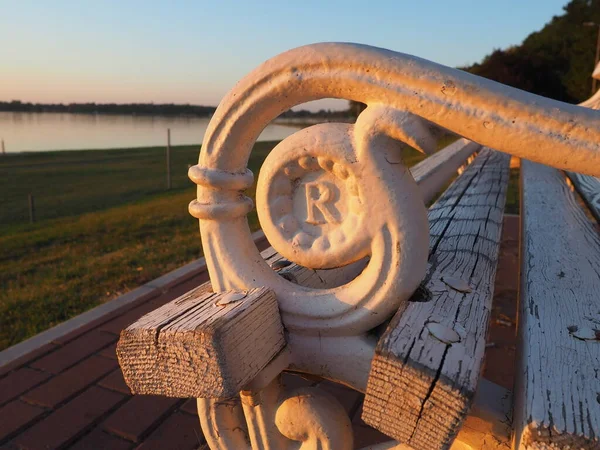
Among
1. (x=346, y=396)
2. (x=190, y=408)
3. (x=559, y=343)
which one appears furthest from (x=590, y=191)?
(x=190, y=408)

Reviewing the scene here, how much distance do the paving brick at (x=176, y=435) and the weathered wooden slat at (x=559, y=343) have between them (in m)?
1.45

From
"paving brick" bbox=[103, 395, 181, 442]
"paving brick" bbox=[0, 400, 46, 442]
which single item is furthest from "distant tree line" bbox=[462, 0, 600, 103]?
"paving brick" bbox=[0, 400, 46, 442]

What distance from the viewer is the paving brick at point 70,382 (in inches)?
90.6

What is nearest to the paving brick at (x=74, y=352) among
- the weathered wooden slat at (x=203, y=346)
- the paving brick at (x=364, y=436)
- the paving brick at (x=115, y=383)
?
the paving brick at (x=115, y=383)

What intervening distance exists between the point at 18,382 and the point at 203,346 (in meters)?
2.00

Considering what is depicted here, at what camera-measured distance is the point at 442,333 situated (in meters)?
0.91

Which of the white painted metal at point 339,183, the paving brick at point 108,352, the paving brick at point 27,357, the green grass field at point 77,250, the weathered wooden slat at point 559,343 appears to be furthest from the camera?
the green grass field at point 77,250

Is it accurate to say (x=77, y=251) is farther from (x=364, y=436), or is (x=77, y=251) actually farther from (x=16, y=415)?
(x=364, y=436)

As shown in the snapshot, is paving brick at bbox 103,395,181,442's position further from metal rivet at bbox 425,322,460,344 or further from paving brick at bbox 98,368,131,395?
metal rivet at bbox 425,322,460,344

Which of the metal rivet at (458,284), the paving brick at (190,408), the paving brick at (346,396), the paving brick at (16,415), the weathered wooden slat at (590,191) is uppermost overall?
the weathered wooden slat at (590,191)

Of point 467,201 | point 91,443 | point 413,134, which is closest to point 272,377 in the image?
point 413,134

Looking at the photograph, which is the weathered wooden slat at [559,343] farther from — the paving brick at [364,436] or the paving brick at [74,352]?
the paving brick at [74,352]

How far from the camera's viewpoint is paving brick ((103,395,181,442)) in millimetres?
2100

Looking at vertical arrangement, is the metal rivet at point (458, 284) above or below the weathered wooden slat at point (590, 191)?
below
